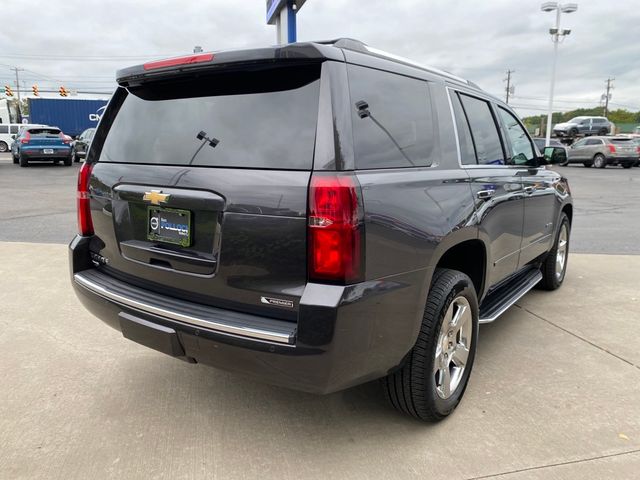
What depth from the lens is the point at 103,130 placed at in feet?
10.2

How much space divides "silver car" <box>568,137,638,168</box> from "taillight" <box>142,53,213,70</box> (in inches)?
1122

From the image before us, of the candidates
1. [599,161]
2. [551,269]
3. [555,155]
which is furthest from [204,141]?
[599,161]

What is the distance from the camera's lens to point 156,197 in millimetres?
2498

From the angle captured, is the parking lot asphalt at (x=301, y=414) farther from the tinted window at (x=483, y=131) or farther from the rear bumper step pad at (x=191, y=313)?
the tinted window at (x=483, y=131)

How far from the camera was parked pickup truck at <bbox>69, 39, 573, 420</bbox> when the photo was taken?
2146mm

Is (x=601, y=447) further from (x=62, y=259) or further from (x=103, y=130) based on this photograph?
(x=62, y=259)

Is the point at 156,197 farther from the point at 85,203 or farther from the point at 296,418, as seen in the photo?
the point at 296,418

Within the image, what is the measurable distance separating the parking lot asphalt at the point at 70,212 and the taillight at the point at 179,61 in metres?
5.40

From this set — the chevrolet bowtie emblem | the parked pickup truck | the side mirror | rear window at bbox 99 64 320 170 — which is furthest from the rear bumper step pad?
the side mirror

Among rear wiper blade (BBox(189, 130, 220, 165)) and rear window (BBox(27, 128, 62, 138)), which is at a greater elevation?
rear window (BBox(27, 128, 62, 138))

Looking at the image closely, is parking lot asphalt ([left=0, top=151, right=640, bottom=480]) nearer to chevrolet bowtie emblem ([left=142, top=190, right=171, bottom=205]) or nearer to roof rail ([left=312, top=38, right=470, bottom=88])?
chevrolet bowtie emblem ([left=142, top=190, right=171, bottom=205])

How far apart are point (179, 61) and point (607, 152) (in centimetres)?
2862

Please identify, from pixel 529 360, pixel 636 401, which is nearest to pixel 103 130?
pixel 529 360

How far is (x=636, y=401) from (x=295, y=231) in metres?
2.42
